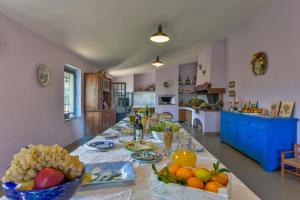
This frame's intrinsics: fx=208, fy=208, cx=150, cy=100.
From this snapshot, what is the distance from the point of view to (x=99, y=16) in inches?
117

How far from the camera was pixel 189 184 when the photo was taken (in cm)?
79

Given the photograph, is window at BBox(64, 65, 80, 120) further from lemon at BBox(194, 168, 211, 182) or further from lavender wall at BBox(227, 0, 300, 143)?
lemon at BBox(194, 168, 211, 182)

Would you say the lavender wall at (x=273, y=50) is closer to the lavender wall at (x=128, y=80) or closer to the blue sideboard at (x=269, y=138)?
the blue sideboard at (x=269, y=138)

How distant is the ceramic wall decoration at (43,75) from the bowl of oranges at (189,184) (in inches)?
128

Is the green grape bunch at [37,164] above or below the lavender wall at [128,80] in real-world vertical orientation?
below

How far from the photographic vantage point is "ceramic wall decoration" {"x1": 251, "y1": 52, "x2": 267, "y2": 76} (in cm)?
433

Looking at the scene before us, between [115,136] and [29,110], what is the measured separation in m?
1.80

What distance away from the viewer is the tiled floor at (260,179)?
2.54 m

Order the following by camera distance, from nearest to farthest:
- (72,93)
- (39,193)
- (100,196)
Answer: (39,193), (100,196), (72,93)

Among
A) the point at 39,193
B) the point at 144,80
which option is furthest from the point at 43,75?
the point at 144,80

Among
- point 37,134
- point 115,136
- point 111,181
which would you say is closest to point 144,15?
point 115,136

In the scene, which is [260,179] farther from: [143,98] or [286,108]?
[143,98]

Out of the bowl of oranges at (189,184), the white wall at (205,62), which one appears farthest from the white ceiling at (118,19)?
the bowl of oranges at (189,184)

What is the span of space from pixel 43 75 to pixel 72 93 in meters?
1.93
